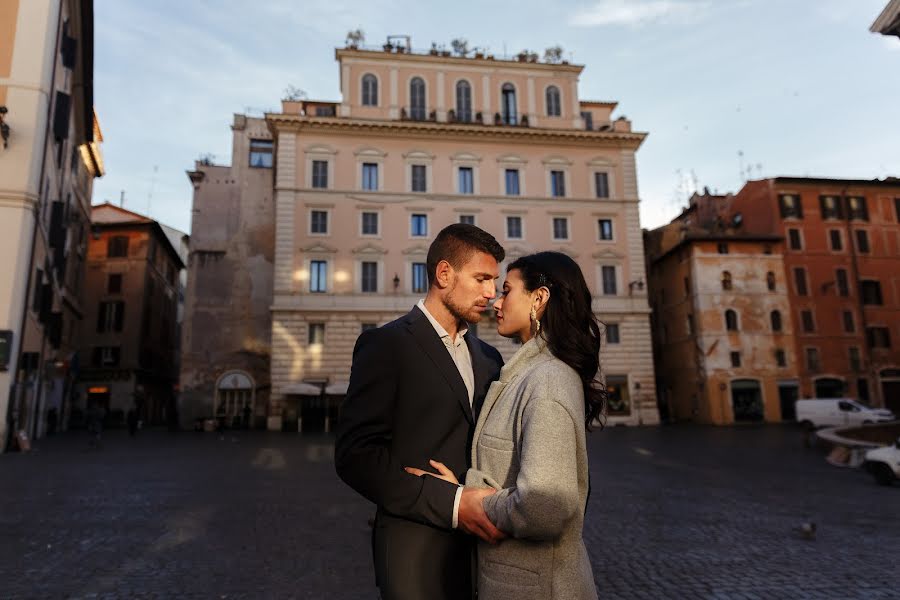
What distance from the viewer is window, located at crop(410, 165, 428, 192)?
33562 millimetres

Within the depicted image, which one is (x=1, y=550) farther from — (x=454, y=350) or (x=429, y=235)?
(x=429, y=235)

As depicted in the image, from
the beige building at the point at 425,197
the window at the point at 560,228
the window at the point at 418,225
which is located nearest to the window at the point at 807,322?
the beige building at the point at 425,197

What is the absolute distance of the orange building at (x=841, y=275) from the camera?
3506cm

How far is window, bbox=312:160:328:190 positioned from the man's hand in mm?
32247

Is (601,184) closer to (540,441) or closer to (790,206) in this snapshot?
(790,206)

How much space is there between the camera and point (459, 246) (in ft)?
8.00


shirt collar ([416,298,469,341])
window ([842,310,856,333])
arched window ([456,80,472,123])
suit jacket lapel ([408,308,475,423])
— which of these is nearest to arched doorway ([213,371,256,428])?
arched window ([456,80,472,123])

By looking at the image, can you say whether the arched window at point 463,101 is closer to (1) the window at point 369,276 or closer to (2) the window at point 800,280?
(1) the window at point 369,276

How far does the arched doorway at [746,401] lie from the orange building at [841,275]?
296 centimetres

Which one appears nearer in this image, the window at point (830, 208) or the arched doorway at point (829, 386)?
the arched doorway at point (829, 386)

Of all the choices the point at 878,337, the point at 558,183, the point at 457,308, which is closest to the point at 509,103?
the point at 558,183

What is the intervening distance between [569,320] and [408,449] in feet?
2.57

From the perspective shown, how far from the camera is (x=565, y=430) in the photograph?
1941mm

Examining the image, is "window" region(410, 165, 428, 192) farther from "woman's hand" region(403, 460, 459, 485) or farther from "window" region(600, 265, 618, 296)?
"woman's hand" region(403, 460, 459, 485)
